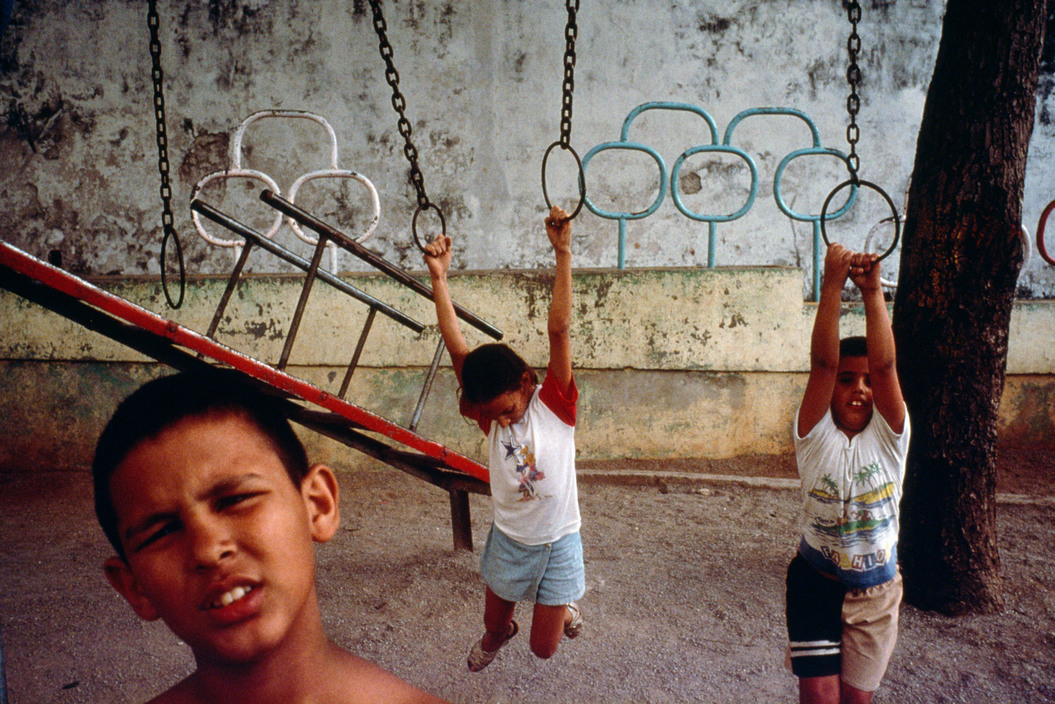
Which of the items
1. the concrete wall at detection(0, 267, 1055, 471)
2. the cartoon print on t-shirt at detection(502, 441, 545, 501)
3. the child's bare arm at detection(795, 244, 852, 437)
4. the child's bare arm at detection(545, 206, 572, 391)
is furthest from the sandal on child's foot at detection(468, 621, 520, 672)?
the concrete wall at detection(0, 267, 1055, 471)

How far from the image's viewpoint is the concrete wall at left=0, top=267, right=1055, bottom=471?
16.1ft

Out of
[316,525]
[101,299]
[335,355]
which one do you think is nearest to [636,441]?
[335,355]

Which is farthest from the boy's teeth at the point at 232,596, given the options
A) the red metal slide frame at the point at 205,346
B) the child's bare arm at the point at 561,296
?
the red metal slide frame at the point at 205,346

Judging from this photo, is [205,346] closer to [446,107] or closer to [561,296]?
[561,296]

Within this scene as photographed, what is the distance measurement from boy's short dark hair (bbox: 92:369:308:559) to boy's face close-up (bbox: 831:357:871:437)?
162 cm

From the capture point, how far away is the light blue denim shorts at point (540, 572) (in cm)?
240

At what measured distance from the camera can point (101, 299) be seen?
2.58 m

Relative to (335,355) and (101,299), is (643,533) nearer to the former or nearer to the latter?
(335,355)

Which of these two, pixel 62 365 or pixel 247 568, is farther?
pixel 62 365

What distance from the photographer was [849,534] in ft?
6.22

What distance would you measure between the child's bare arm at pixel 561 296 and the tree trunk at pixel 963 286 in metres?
1.61

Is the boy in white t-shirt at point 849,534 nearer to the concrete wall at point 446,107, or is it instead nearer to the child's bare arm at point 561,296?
the child's bare arm at point 561,296

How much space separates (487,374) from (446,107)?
462 cm

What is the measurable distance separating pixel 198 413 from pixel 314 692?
17.4 inches
